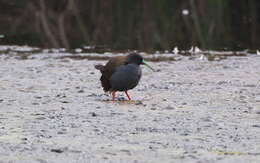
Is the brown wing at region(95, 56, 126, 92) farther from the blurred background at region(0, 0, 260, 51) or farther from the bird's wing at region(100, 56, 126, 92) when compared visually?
the blurred background at region(0, 0, 260, 51)

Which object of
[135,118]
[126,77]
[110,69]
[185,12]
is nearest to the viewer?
[135,118]

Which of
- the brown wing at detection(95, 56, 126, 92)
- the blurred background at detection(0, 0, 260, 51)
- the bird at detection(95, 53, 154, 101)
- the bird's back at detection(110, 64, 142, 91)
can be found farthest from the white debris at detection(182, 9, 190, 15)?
the bird's back at detection(110, 64, 142, 91)

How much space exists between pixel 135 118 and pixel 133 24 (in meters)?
12.7

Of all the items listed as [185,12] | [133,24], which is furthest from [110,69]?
[185,12]

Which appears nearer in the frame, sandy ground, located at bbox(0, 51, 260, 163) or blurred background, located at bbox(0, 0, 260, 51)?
sandy ground, located at bbox(0, 51, 260, 163)

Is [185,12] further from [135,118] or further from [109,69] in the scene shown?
[135,118]

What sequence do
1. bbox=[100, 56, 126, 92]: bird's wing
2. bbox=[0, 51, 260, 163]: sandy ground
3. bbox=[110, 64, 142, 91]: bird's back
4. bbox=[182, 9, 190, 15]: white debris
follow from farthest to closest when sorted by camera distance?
1. bbox=[182, 9, 190, 15]: white debris
2. bbox=[100, 56, 126, 92]: bird's wing
3. bbox=[110, 64, 142, 91]: bird's back
4. bbox=[0, 51, 260, 163]: sandy ground

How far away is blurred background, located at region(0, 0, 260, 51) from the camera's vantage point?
1800 cm

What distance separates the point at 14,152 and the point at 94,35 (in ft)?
45.1

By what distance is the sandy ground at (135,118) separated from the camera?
5.75 metres

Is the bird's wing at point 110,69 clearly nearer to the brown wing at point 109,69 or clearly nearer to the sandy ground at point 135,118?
the brown wing at point 109,69

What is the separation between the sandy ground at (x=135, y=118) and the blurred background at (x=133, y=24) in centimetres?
514

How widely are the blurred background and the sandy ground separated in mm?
5141

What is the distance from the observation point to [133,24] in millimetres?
20078
